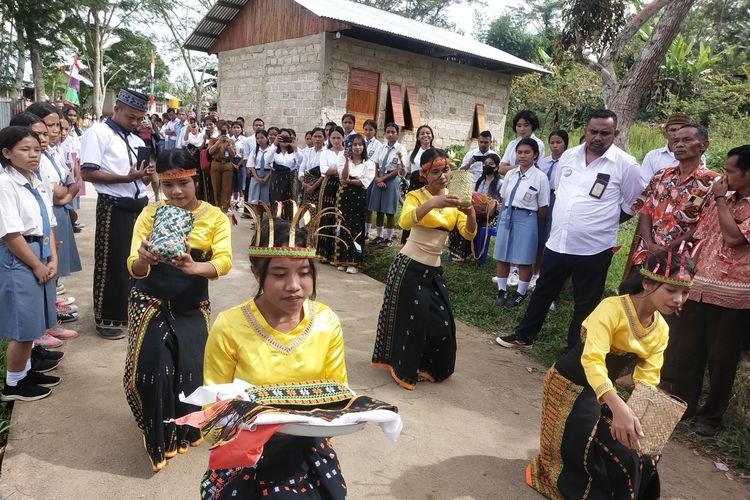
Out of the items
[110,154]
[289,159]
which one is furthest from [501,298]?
[289,159]

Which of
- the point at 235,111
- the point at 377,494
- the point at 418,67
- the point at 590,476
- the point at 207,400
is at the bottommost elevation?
the point at 377,494

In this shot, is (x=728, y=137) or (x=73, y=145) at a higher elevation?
(x=728, y=137)

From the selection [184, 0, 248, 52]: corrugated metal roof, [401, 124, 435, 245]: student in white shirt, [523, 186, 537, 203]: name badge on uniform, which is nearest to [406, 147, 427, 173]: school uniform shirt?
[401, 124, 435, 245]: student in white shirt

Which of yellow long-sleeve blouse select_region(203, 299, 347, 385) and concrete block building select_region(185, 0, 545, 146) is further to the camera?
concrete block building select_region(185, 0, 545, 146)

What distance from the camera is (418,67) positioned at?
13570 millimetres

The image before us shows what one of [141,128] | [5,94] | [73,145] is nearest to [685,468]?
[73,145]

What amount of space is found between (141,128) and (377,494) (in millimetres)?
10086

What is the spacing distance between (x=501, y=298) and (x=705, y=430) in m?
2.64

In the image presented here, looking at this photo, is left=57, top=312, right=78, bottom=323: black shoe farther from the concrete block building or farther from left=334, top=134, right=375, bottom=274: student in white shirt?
the concrete block building

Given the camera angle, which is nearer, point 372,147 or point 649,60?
point 649,60

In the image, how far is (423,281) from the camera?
4027 mm

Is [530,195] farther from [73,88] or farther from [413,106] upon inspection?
[73,88]

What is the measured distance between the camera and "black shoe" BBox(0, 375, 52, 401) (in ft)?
11.2

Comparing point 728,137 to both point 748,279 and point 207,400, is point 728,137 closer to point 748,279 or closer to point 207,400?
point 748,279
